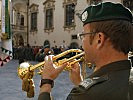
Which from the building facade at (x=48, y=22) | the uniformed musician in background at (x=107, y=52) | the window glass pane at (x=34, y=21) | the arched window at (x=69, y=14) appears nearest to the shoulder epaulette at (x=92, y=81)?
the uniformed musician in background at (x=107, y=52)

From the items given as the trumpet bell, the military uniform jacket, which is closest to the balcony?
the trumpet bell

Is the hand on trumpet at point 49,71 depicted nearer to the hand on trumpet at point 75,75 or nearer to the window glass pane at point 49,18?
the hand on trumpet at point 75,75

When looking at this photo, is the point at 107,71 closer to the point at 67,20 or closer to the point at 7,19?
the point at 7,19

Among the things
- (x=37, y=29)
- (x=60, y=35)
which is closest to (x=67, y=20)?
(x=60, y=35)

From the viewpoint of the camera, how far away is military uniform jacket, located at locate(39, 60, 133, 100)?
123cm

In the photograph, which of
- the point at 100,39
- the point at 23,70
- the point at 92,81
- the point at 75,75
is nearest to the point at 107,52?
the point at 100,39

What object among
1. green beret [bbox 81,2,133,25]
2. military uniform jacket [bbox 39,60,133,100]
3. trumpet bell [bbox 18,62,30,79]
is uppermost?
green beret [bbox 81,2,133,25]

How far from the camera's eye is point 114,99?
48.3 inches

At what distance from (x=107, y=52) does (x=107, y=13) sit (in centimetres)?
17

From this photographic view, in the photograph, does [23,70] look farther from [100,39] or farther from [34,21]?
[34,21]

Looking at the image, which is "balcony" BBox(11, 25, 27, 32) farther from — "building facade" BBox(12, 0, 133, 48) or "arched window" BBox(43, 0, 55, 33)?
"arched window" BBox(43, 0, 55, 33)

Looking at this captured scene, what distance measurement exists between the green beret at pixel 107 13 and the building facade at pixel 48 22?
25386 millimetres

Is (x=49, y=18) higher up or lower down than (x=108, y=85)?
higher up

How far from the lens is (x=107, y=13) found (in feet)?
4.47
